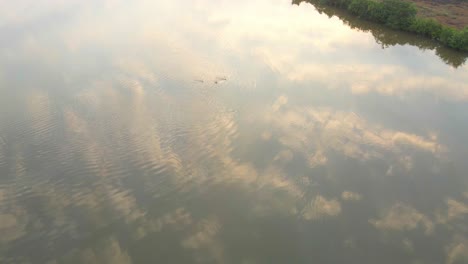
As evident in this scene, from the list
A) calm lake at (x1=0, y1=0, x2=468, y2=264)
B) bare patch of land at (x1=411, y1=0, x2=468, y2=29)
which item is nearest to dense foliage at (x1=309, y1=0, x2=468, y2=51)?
calm lake at (x1=0, y1=0, x2=468, y2=264)

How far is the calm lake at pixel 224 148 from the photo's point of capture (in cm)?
830

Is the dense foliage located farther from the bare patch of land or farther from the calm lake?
the bare patch of land

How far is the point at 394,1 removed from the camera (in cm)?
2059

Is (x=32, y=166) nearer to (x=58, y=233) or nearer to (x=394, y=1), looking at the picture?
(x=58, y=233)

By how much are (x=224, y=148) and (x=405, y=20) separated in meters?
15.0

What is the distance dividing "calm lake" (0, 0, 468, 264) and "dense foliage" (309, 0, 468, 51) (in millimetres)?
806

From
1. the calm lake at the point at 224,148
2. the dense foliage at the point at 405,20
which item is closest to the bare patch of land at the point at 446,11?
the dense foliage at the point at 405,20

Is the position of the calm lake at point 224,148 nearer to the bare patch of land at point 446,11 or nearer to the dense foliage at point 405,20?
the dense foliage at point 405,20

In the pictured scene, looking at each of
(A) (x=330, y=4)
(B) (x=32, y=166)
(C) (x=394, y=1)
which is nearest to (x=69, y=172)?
(B) (x=32, y=166)

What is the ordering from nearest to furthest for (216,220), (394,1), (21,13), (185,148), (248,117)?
(216,220)
(185,148)
(248,117)
(21,13)
(394,1)

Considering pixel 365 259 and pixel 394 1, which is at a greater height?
pixel 394 1

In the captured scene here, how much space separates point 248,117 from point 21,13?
47.1 ft

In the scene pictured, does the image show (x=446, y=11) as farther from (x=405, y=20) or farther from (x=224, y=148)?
(x=224, y=148)

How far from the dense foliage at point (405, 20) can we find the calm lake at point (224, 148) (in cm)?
81
